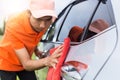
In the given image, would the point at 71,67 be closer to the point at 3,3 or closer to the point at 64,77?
the point at 64,77

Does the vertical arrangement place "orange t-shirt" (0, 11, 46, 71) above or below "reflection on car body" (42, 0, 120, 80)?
below

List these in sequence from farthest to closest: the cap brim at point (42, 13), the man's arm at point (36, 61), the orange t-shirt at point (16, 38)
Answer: the orange t-shirt at point (16, 38)
the cap brim at point (42, 13)
the man's arm at point (36, 61)

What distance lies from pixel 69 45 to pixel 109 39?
0.66 meters

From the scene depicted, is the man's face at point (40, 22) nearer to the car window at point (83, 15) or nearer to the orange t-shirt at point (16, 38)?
the orange t-shirt at point (16, 38)

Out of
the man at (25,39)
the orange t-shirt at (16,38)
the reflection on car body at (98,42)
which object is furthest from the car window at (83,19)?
the orange t-shirt at (16,38)

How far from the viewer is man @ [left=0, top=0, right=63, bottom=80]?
A: 3592 millimetres

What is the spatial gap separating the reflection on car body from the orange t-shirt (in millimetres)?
433

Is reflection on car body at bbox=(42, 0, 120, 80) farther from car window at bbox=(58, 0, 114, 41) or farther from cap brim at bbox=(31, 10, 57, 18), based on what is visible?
cap brim at bbox=(31, 10, 57, 18)

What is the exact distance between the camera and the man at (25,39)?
3592mm

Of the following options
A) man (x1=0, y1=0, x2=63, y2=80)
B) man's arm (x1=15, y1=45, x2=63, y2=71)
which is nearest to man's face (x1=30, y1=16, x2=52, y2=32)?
man (x1=0, y1=0, x2=63, y2=80)

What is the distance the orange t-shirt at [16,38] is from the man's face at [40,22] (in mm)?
57

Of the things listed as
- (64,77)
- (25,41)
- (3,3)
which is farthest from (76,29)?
(3,3)

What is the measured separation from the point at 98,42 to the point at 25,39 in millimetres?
1033

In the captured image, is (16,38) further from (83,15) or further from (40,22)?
(83,15)
